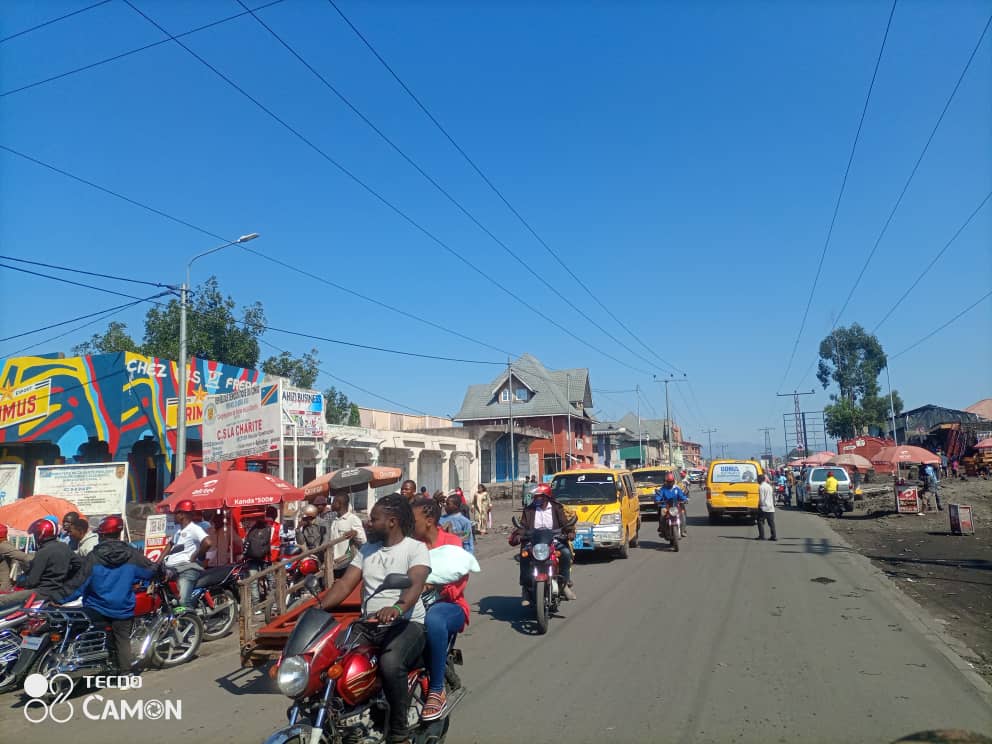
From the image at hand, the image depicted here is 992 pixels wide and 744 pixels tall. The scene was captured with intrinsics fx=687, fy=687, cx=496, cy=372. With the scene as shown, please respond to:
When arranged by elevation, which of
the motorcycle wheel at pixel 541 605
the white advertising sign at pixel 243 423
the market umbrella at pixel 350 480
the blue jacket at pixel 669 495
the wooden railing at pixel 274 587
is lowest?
the motorcycle wheel at pixel 541 605

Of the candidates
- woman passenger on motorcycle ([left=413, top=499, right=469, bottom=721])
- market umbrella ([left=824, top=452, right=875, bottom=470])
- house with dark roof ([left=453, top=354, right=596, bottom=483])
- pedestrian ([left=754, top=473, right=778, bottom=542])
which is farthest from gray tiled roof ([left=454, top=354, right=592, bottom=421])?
woman passenger on motorcycle ([left=413, top=499, right=469, bottom=721])

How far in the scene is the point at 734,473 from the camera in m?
23.2

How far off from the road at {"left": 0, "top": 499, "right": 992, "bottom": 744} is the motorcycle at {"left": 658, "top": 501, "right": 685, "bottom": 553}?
536 cm

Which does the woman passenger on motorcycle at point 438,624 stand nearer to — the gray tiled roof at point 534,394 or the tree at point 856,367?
the gray tiled roof at point 534,394

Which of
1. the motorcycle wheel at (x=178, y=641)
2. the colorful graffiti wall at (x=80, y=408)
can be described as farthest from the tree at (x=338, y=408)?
the motorcycle wheel at (x=178, y=641)

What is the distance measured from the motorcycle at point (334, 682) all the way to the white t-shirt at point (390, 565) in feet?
0.27

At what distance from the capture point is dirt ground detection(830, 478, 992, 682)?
8534mm

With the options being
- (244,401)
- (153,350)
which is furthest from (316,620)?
(153,350)

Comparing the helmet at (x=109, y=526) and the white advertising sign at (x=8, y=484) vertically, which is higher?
the white advertising sign at (x=8, y=484)

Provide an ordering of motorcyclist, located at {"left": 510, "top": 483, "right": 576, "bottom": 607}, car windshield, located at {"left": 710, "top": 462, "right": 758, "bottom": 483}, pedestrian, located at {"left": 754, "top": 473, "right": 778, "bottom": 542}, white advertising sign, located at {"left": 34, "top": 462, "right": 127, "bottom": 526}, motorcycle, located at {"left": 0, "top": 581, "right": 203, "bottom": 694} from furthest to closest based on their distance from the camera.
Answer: car windshield, located at {"left": 710, "top": 462, "right": 758, "bottom": 483}
pedestrian, located at {"left": 754, "top": 473, "right": 778, "bottom": 542}
white advertising sign, located at {"left": 34, "top": 462, "right": 127, "bottom": 526}
motorcyclist, located at {"left": 510, "top": 483, "right": 576, "bottom": 607}
motorcycle, located at {"left": 0, "top": 581, "right": 203, "bottom": 694}

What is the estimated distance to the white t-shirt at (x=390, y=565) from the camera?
4.54m

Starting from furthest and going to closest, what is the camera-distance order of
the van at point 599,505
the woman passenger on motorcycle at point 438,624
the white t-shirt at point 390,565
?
the van at point 599,505, the woman passenger on motorcycle at point 438,624, the white t-shirt at point 390,565

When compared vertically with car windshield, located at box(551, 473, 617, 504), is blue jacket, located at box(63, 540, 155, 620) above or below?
below

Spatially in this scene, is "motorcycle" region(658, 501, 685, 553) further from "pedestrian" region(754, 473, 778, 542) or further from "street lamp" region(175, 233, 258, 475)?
"street lamp" region(175, 233, 258, 475)
